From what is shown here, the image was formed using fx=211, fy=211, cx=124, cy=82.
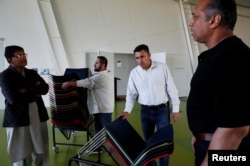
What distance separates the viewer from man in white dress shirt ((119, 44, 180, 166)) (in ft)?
8.24

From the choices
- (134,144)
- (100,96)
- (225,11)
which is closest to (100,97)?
(100,96)

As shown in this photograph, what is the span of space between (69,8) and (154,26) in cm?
394

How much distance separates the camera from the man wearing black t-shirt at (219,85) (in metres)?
0.87

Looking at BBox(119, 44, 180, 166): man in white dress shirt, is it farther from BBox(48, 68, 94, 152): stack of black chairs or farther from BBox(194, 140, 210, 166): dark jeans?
BBox(194, 140, 210, 166): dark jeans

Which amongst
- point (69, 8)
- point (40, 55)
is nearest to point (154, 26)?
point (69, 8)

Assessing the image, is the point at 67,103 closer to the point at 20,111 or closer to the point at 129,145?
the point at 20,111

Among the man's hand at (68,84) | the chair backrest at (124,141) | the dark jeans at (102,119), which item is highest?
the man's hand at (68,84)

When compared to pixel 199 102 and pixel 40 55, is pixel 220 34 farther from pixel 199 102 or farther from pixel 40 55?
pixel 40 55

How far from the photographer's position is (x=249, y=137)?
102 centimetres

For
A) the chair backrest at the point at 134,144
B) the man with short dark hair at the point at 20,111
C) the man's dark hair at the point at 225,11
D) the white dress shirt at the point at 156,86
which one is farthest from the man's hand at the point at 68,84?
the man's dark hair at the point at 225,11

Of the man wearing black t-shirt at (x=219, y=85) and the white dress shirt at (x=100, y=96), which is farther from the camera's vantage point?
the white dress shirt at (x=100, y=96)

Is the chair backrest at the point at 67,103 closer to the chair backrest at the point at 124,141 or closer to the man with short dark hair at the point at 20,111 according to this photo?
the man with short dark hair at the point at 20,111

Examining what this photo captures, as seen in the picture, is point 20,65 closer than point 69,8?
Yes

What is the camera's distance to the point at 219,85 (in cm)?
90
